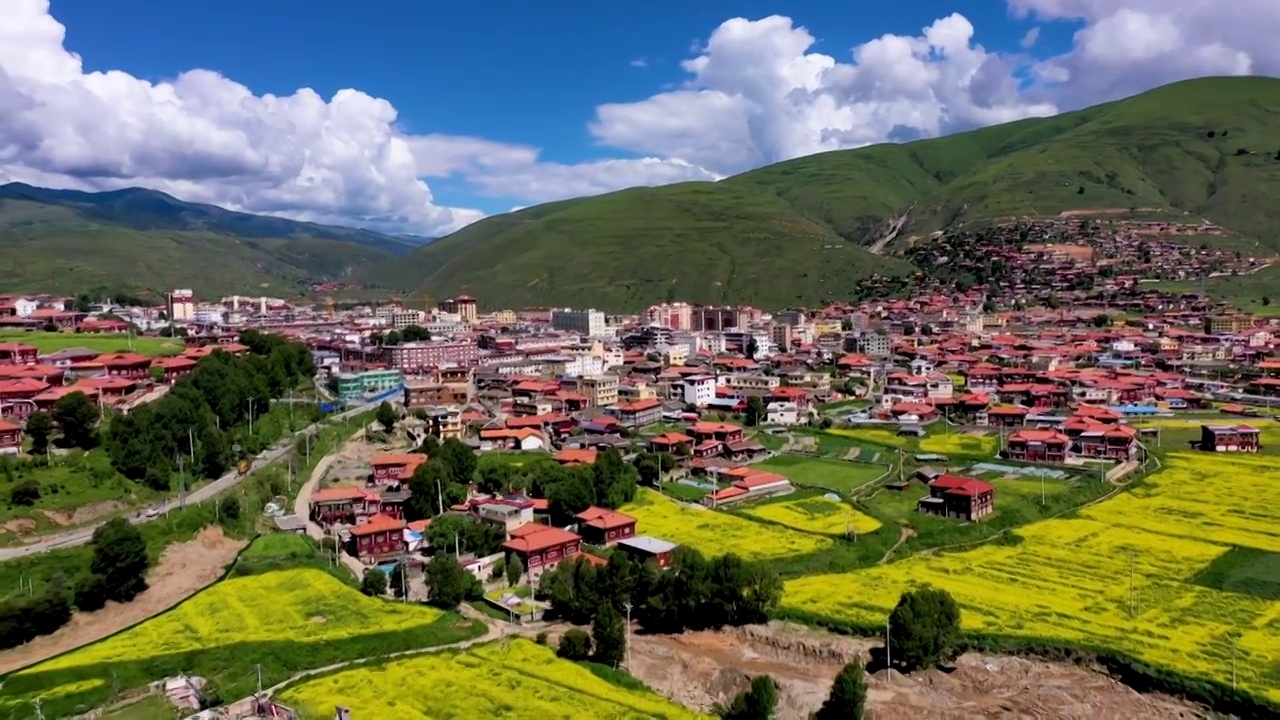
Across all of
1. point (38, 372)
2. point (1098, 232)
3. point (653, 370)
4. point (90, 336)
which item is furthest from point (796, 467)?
point (1098, 232)

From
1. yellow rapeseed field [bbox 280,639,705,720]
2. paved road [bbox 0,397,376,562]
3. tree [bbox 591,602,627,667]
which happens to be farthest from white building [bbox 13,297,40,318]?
tree [bbox 591,602,627,667]

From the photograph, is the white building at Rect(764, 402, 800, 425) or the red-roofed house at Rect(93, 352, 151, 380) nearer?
the red-roofed house at Rect(93, 352, 151, 380)

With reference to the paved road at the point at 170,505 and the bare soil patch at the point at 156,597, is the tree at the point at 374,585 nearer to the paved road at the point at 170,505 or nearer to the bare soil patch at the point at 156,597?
the bare soil patch at the point at 156,597

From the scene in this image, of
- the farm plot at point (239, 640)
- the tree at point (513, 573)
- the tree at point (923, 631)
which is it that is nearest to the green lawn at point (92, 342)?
the farm plot at point (239, 640)

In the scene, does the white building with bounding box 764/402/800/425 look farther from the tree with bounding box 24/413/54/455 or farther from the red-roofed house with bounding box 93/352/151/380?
the tree with bounding box 24/413/54/455

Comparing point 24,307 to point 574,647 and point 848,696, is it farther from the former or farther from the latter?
point 848,696

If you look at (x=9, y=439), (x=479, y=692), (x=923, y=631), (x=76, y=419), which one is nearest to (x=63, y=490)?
(x=9, y=439)

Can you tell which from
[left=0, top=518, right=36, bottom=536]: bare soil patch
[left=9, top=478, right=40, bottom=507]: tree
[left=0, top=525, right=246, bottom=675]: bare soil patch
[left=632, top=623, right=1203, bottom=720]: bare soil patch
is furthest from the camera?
[left=9, top=478, right=40, bottom=507]: tree
